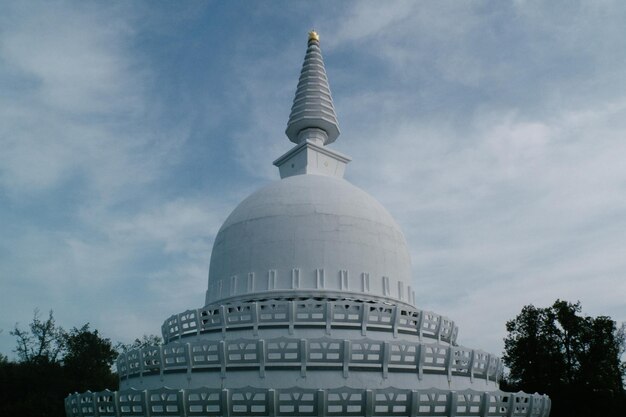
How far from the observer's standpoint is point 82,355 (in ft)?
148

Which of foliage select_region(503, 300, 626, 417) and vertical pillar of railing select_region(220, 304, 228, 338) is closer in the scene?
vertical pillar of railing select_region(220, 304, 228, 338)

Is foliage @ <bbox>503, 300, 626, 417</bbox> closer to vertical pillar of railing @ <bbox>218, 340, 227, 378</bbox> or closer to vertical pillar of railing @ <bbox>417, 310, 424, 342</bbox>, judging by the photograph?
vertical pillar of railing @ <bbox>417, 310, 424, 342</bbox>

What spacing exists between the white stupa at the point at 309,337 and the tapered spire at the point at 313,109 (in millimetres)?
4045

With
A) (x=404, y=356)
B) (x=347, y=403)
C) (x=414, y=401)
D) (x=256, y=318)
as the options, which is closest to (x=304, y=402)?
(x=347, y=403)

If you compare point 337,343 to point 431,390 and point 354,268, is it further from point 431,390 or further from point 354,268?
point 354,268

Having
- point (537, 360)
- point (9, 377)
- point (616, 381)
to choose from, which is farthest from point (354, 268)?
point (9, 377)

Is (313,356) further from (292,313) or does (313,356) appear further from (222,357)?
(222,357)

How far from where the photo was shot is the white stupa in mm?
14266

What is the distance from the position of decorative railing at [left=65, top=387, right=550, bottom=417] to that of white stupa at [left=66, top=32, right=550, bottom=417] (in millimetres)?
34

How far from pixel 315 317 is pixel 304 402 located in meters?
4.30

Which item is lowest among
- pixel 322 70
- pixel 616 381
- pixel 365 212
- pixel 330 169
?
pixel 616 381

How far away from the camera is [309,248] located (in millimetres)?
20484

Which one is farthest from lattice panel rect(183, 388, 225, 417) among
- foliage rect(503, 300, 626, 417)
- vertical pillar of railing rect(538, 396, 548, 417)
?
foliage rect(503, 300, 626, 417)

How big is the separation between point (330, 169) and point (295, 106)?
4.51m
